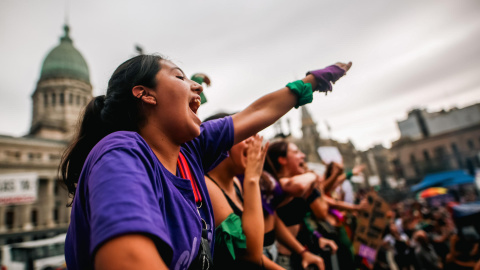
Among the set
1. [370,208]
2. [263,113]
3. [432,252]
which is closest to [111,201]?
[263,113]

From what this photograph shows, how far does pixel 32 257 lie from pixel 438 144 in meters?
65.8

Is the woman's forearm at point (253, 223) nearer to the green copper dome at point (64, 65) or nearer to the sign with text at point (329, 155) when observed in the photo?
the sign with text at point (329, 155)

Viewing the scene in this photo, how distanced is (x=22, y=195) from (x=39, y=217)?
118 feet

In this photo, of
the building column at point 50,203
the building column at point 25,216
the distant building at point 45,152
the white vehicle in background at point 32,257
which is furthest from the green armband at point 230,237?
the building column at point 50,203

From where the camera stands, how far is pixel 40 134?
5153 centimetres

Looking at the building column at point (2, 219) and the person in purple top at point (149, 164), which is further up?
the person in purple top at point (149, 164)

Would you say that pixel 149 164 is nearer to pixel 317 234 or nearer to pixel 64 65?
pixel 317 234

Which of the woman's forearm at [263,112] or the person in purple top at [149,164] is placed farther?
the woman's forearm at [263,112]

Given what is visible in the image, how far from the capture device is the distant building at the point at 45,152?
24031mm

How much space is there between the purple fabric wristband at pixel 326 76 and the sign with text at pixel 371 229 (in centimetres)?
376

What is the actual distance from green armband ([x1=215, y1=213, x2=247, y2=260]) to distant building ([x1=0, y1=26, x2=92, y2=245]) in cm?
1594

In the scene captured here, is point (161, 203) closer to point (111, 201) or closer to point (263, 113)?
point (111, 201)

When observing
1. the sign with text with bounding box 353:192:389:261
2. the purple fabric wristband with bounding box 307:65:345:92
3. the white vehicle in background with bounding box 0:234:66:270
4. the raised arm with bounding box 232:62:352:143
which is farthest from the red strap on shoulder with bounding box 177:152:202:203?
the white vehicle in background with bounding box 0:234:66:270

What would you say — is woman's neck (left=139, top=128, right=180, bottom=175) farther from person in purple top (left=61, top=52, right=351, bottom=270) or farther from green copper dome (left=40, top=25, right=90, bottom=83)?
green copper dome (left=40, top=25, right=90, bottom=83)
